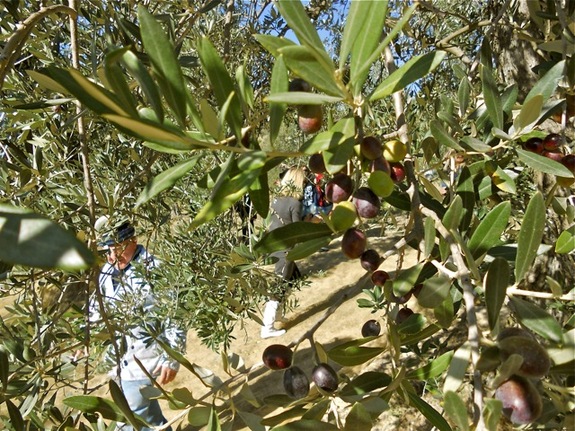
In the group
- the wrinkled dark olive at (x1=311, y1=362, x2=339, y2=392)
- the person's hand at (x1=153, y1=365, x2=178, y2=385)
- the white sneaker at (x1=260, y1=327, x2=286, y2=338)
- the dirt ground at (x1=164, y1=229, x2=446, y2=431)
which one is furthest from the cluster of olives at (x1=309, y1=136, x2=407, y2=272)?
the white sneaker at (x1=260, y1=327, x2=286, y2=338)

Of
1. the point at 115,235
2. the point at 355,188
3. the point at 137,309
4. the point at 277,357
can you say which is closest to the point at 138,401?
the point at 137,309

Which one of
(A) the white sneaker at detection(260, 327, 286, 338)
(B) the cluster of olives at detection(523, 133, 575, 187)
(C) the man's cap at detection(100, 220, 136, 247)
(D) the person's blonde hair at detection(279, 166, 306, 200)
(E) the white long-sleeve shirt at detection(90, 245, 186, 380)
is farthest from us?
(A) the white sneaker at detection(260, 327, 286, 338)

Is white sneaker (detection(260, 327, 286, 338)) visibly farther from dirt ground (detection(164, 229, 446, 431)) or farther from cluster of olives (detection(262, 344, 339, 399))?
cluster of olives (detection(262, 344, 339, 399))

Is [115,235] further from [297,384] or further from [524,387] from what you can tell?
[524,387]

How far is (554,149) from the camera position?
110 cm

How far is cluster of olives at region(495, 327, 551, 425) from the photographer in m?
0.56

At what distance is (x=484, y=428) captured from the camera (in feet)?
1.81

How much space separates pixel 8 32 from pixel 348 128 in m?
1.27

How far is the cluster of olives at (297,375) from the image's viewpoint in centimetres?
85

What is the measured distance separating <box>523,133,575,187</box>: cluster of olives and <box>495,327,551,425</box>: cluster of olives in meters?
0.60

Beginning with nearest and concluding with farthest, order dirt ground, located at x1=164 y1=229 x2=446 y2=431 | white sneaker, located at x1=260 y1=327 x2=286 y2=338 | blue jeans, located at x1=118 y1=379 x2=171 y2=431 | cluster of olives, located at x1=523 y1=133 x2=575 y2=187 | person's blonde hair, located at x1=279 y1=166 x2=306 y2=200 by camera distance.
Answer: cluster of olives, located at x1=523 y1=133 x2=575 y2=187 → blue jeans, located at x1=118 y1=379 x2=171 y2=431 → dirt ground, located at x1=164 y1=229 x2=446 y2=431 → person's blonde hair, located at x1=279 y1=166 x2=306 y2=200 → white sneaker, located at x1=260 y1=327 x2=286 y2=338

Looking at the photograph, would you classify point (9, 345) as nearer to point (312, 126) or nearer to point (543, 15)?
point (312, 126)

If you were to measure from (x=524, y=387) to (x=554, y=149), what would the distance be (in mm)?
720

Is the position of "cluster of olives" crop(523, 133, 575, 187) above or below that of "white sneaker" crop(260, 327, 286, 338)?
above
